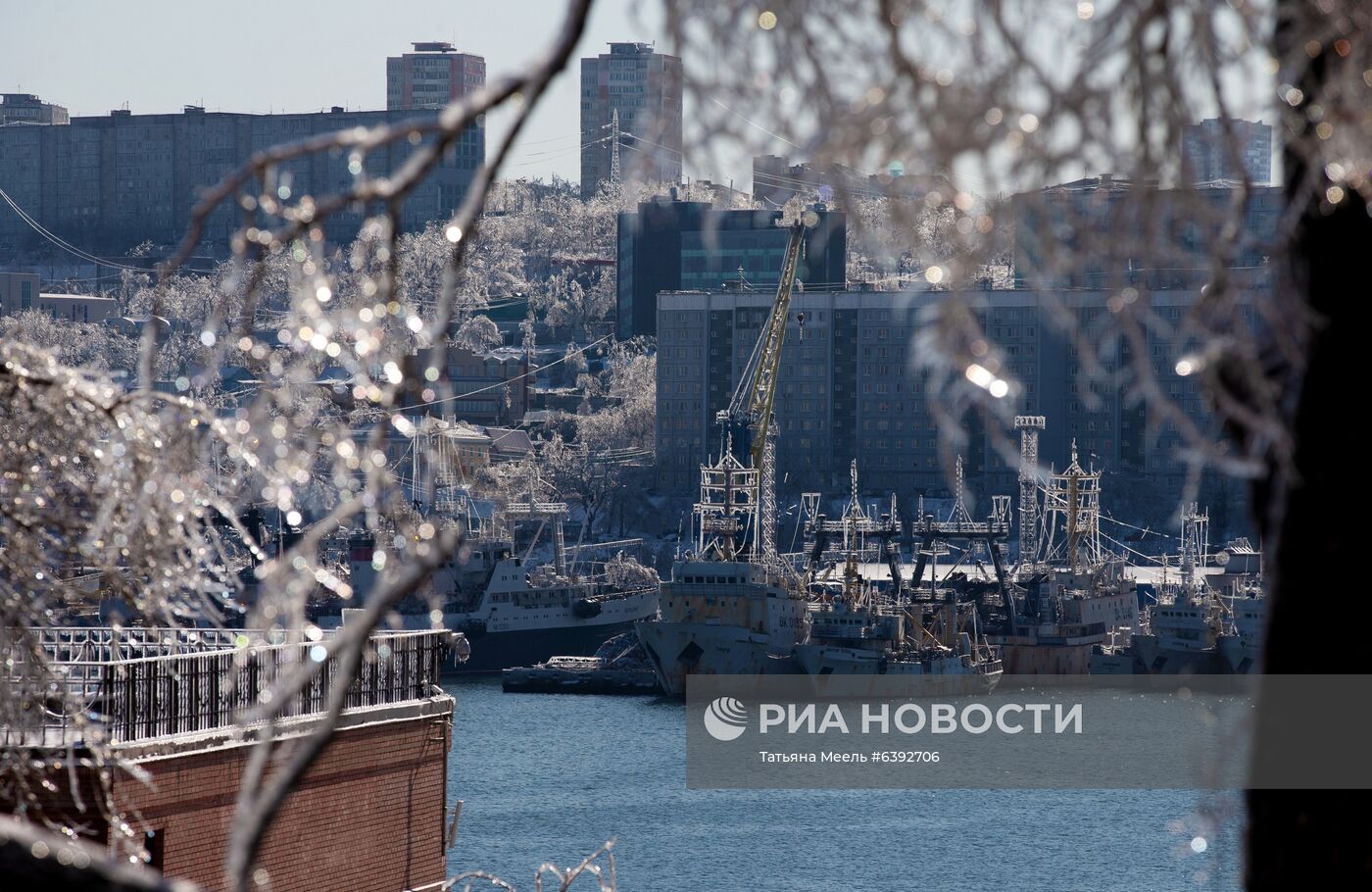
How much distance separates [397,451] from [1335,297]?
184ft

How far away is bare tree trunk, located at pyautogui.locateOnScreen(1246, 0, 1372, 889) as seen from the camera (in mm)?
1451

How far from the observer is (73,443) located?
8.35 ft

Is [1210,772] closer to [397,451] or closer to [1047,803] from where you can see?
[1047,803]

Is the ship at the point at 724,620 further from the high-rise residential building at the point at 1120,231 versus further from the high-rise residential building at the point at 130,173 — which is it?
the high-rise residential building at the point at 130,173

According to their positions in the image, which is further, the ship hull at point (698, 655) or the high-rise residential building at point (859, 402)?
the high-rise residential building at point (859, 402)

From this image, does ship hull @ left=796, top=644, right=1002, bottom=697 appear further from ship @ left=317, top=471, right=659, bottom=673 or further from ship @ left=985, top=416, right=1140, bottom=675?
ship @ left=317, top=471, right=659, bottom=673

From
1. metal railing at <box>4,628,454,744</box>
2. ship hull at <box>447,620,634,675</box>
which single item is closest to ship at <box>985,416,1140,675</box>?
ship hull at <box>447,620,634,675</box>

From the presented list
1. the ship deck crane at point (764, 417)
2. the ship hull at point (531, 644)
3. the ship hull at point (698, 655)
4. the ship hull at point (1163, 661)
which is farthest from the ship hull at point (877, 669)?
the ship hull at point (531, 644)

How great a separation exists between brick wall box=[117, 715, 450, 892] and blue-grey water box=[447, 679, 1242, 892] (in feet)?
34.7

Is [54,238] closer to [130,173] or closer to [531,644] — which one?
[130,173]

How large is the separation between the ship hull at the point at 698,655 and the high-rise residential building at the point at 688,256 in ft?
73.2

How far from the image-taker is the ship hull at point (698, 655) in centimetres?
3678

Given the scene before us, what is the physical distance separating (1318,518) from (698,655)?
1406 inches

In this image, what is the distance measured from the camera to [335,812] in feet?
21.5
